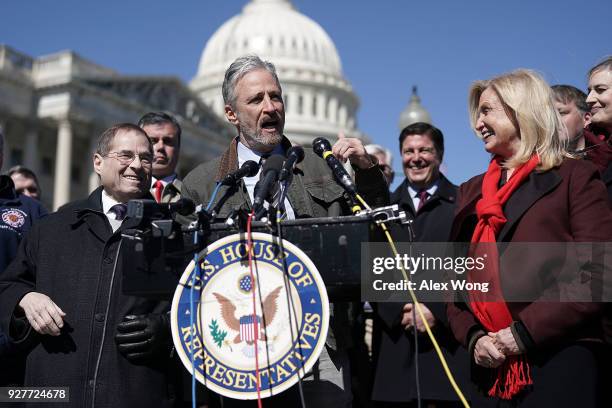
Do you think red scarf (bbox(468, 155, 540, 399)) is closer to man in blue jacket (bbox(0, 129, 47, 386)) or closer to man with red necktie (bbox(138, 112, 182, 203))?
man in blue jacket (bbox(0, 129, 47, 386))

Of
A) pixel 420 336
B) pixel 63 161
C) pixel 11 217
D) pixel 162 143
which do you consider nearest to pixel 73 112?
pixel 63 161

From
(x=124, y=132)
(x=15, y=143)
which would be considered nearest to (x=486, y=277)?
(x=124, y=132)

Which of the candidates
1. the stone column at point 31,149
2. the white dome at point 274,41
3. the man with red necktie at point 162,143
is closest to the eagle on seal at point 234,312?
the man with red necktie at point 162,143

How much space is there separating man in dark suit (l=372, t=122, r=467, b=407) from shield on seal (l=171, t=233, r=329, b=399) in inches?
50.8

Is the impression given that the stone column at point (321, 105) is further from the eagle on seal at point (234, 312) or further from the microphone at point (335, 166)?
the eagle on seal at point (234, 312)

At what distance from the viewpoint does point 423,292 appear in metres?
3.22

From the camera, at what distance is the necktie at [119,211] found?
11.9 feet

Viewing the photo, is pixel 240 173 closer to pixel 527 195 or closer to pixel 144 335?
pixel 144 335

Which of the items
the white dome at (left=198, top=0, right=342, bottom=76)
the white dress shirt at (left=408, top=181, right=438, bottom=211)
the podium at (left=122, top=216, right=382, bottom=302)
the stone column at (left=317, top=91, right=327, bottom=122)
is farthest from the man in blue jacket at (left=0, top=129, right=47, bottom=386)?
the stone column at (left=317, top=91, right=327, bottom=122)

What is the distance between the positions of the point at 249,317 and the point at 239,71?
1333 mm

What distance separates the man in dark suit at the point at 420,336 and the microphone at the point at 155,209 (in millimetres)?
1304

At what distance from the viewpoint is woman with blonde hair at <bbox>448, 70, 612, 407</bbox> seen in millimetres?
2627

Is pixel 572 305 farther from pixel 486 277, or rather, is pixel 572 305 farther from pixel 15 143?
pixel 15 143

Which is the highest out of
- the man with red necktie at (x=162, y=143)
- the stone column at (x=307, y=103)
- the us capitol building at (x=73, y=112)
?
the stone column at (x=307, y=103)
